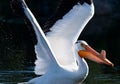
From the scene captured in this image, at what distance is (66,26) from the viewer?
38.4 ft

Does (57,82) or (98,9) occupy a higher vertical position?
(57,82)

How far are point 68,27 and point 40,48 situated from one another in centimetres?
114

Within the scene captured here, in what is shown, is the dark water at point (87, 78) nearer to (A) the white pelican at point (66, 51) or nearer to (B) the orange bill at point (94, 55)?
(A) the white pelican at point (66, 51)

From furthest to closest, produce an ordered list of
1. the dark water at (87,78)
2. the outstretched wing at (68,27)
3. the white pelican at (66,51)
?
the dark water at (87,78) < the outstretched wing at (68,27) < the white pelican at (66,51)

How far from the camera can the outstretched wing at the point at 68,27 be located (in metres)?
11.6

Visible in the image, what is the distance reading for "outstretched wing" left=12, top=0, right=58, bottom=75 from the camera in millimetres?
10070

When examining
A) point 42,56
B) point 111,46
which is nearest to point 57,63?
point 42,56

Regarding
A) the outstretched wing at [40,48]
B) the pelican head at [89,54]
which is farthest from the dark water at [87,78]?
the pelican head at [89,54]

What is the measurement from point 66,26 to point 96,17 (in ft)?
79.0

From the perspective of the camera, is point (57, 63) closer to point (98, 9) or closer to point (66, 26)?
point (66, 26)

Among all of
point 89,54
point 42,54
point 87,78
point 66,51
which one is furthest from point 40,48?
point 87,78

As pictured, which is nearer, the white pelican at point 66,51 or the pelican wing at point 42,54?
the pelican wing at point 42,54

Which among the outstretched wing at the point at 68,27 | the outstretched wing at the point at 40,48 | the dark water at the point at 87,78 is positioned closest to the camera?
the outstretched wing at the point at 40,48

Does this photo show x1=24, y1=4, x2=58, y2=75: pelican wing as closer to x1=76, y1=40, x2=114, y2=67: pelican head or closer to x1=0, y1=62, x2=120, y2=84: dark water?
x1=76, y1=40, x2=114, y2=67: pelican head
